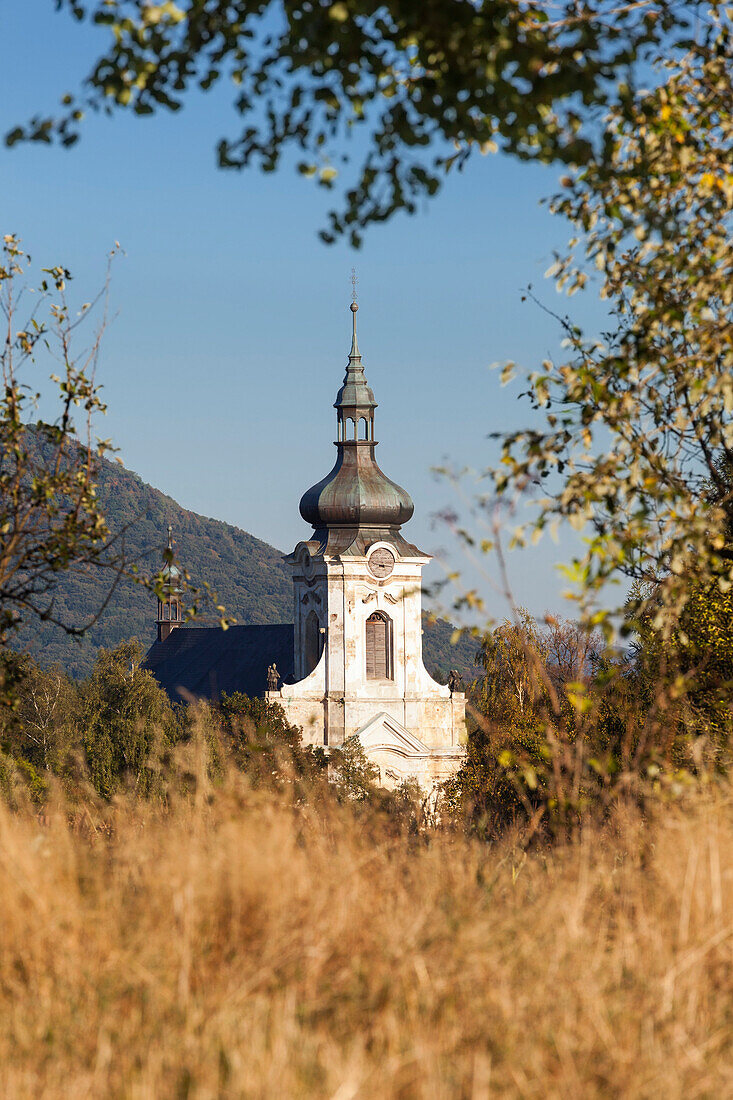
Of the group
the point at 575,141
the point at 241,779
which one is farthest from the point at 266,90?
the point at 241,779

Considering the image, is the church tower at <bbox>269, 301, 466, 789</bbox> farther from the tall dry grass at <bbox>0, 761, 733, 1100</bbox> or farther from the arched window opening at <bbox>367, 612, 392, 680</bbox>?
the tall dry grass at <bbox>0, 761, 733, 1100</bbox>

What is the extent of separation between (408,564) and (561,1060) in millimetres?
58273

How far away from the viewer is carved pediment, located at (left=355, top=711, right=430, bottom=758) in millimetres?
60594

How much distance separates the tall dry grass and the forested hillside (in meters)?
104

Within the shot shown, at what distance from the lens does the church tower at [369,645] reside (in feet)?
201

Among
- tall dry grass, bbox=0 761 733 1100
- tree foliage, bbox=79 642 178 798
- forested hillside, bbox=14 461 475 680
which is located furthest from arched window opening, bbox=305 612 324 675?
tall dry grass, bbox=0 761 733 1100

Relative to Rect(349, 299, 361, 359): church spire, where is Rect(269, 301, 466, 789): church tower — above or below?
below

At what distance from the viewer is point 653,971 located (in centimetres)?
470

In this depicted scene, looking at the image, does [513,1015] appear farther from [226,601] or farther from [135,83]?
[226,601]

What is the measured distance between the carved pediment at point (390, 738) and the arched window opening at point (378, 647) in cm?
245

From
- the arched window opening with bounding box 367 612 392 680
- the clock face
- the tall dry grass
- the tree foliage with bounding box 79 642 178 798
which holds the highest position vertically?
the clock face

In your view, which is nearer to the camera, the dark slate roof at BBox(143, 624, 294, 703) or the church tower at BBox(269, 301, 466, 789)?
the church tower at BBox(269, 301, 466, 789)

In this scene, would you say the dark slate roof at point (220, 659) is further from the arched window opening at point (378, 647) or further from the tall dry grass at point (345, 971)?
the tall dry grass at point (345, 971)

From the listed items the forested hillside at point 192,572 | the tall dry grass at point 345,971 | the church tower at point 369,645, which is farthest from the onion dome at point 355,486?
the tall dry grass at point 345,971
